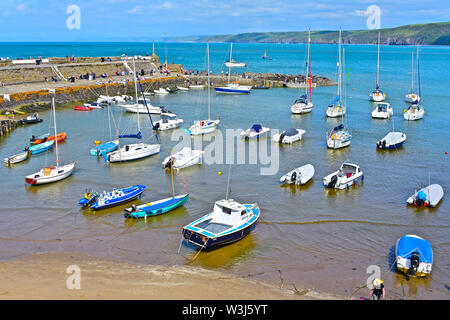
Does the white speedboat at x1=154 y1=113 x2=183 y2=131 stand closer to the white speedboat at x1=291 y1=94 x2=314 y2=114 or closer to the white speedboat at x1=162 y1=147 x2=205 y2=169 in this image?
the white speedboat at x1=162 y1=147 x2=205 y2=169

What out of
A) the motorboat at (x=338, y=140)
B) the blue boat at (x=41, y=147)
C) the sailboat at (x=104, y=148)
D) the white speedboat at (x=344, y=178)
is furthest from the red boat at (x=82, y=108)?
the white speedboat at (x=344, y=178)

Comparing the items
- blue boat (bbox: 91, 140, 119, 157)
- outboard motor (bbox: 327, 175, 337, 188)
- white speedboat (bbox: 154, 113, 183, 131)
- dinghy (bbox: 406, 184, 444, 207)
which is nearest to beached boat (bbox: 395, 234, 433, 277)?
dinghy (bbox: 406, 184, 444, 207)

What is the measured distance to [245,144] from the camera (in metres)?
37.5

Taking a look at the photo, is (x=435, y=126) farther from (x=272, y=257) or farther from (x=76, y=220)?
(x=76, y=220)

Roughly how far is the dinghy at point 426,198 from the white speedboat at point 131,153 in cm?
1928

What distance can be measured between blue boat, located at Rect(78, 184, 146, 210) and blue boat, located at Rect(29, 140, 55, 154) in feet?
40.1

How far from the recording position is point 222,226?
19891mm

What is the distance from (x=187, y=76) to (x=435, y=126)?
47.7 metres

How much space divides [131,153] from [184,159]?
4.46 m

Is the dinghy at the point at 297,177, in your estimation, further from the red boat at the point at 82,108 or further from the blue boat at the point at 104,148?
the red boat at the point at 82,108

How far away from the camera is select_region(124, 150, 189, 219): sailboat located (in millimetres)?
22297

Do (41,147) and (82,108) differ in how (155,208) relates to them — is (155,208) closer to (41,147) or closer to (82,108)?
(41,147)

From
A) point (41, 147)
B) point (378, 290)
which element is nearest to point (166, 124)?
point (41, 147)
